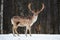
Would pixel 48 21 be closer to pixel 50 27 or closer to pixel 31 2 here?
pixel 50 27

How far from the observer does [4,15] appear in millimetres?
2393

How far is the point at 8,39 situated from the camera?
2.01 meters

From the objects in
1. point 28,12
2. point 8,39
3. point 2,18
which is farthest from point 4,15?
point 8,39

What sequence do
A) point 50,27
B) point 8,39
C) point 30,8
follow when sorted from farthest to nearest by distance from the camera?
1. point 50,27
2. point 30,8
3. point 8,39

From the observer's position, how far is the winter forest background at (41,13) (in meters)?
2.35

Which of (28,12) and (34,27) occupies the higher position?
(28,12)

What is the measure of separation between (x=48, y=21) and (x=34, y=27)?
0.16 metres

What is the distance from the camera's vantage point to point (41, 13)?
7.66 ft

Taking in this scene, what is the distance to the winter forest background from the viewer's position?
2350mm

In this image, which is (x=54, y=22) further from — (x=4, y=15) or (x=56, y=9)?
(x=4, y=15)

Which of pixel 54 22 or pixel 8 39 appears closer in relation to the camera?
pixel 8 39

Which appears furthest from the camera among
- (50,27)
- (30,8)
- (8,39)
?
(50,27)

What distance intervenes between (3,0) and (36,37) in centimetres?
60

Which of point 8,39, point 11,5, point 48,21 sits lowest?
point 8,39
